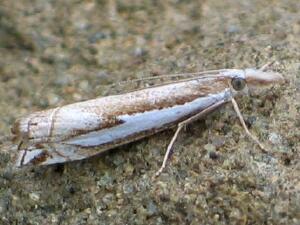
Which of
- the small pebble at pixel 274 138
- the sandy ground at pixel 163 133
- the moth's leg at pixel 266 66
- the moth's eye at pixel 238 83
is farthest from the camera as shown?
the moth's leg at pixel 266 66

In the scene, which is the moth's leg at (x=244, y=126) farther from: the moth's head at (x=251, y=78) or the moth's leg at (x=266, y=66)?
the moth's leg at (x=266, y=66)

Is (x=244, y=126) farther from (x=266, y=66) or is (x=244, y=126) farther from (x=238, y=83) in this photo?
(x=266, y=66)

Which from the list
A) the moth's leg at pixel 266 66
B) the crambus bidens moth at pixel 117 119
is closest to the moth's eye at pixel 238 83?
the crambus bidens moth at pixel 117 119

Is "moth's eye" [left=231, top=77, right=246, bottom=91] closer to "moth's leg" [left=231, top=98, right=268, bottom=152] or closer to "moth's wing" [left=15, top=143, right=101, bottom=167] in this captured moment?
"moth's leg" [left=231, top=98, right=268, bottom=152]

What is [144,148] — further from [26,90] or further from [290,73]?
[26,90]

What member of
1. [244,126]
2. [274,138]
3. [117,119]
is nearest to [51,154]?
[117,119]

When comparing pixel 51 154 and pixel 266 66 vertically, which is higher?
pixel 266 66

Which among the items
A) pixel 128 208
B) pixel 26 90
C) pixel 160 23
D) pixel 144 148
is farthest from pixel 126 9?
pixel 128 208
